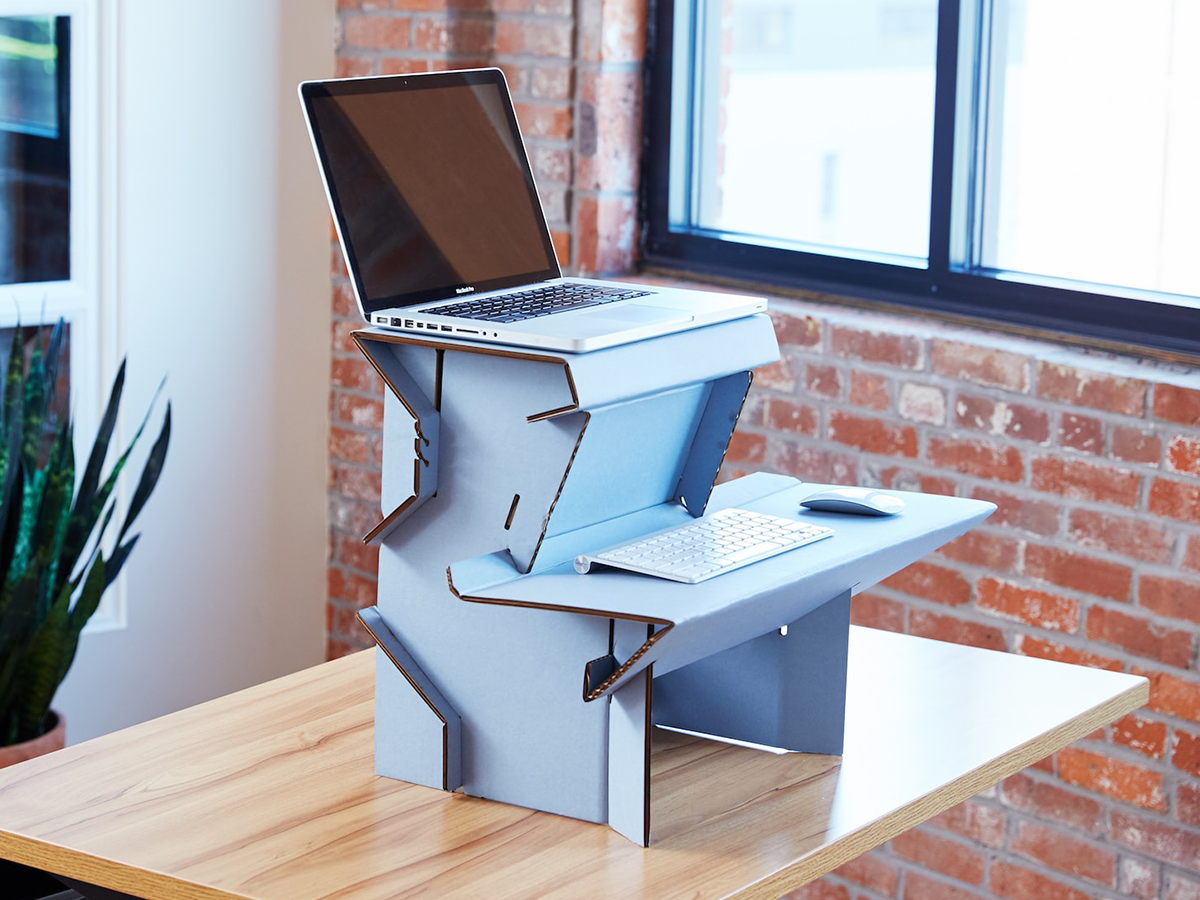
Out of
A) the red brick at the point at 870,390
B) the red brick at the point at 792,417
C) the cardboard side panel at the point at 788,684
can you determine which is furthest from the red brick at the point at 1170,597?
the cardboard side panel at the point at 788,684

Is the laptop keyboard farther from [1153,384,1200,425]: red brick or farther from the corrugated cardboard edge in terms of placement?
[1153,384,1200,425]: red brick

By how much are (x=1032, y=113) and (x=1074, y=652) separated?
0.93 m

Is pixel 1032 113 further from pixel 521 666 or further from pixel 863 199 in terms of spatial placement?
pixel 521 666

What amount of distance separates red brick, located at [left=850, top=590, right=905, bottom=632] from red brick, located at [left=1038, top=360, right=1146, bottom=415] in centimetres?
49

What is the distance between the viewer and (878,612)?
9.50 ft

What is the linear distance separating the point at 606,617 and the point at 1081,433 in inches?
52.6

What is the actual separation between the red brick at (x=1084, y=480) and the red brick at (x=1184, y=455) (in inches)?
2.7

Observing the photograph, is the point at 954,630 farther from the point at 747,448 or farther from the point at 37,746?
the point at 37,746

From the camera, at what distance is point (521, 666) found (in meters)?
1.61

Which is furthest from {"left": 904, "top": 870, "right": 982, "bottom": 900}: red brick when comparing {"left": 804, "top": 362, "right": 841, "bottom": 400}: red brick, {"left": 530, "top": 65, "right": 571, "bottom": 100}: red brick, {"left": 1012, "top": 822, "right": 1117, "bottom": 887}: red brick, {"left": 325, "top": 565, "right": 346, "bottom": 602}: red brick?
{"left": 530, "top": 65, "right": 571, "bottom": 100}: red brick

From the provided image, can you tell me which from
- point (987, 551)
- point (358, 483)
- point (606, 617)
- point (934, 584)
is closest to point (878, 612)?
point (934, 584)

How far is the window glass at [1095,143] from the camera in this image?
260cm

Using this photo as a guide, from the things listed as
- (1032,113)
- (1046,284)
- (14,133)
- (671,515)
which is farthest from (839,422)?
(14,133)

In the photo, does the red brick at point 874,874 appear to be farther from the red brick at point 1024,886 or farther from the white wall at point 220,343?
the white wall at point 220,343
